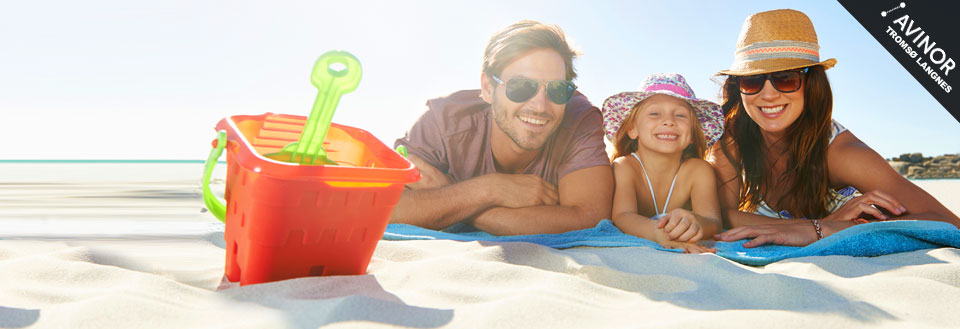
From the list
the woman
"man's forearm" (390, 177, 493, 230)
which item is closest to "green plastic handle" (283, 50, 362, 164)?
"man's forearm" (390, 177, 493, 230)

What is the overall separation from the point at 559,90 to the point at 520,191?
2.02ft

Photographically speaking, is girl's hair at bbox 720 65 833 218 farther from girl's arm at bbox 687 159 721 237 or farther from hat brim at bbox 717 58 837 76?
girl's arm at bbox 687 159 721 237

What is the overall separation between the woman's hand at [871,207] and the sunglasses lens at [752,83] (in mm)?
801

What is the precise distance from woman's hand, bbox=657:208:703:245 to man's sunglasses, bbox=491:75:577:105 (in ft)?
3.08

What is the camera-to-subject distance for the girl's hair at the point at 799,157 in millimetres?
3305

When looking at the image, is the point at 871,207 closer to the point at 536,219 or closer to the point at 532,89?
the point at 536,219

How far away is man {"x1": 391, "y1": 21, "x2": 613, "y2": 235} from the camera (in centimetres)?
315

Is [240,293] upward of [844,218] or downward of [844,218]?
downward

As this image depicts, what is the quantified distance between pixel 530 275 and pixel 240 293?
31.6 inches

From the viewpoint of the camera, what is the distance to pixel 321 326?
1211mm

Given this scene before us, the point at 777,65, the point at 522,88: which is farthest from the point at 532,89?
the point at 777,65

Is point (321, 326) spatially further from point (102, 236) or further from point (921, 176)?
point (921, 176)

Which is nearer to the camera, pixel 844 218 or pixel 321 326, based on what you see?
pixel 321 326

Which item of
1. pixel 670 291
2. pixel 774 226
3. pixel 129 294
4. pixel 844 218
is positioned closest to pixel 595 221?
pixel 774 226
